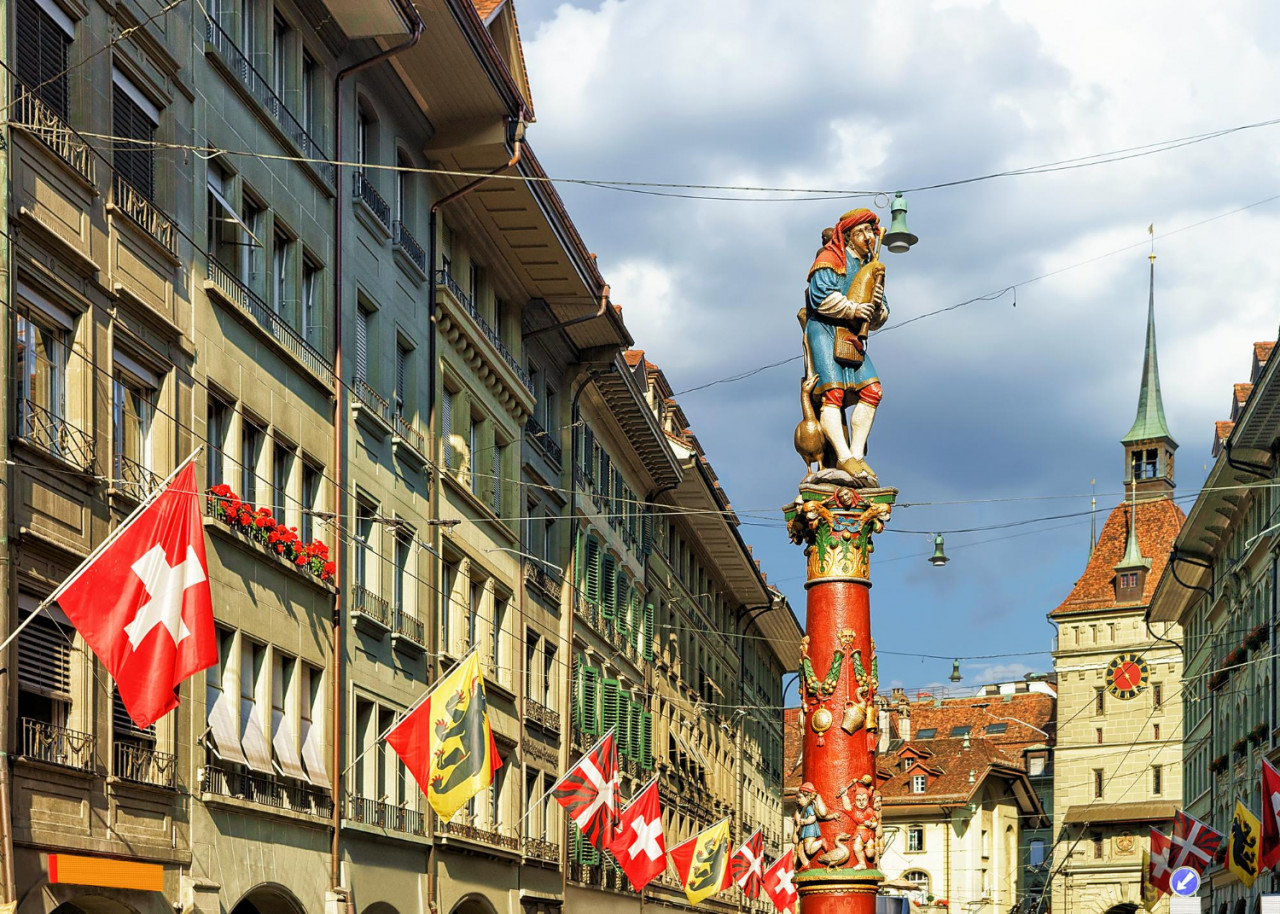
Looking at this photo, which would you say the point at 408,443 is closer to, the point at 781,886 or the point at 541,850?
the point at 541,850

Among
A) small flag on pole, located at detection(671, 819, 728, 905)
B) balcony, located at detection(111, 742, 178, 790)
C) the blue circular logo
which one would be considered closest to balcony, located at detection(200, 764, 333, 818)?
balcony, located at detection(111, 742, 178, 790)

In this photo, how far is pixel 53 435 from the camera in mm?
19422

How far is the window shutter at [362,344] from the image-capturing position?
3097 centimetres

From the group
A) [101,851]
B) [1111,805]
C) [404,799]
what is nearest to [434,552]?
[404,799]

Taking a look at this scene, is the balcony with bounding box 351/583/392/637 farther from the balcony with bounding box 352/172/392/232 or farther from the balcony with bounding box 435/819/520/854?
the balcony with bounding box 352/172/392/232

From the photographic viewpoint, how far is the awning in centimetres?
11581

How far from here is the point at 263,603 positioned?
84.1 feet

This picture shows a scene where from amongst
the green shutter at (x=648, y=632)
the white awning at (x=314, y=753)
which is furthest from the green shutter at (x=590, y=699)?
the white awning at (x=314, y=753)

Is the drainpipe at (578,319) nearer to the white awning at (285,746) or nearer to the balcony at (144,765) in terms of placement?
the white awning at (285,746)

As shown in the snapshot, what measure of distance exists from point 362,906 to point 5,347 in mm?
13256

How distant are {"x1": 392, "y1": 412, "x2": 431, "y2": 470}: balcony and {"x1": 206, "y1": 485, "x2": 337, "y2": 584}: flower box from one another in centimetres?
415

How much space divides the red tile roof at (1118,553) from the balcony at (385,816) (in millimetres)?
105135

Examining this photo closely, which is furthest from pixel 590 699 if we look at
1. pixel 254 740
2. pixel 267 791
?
pixel 254 740

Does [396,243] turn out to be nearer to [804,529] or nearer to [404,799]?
[404,799]
